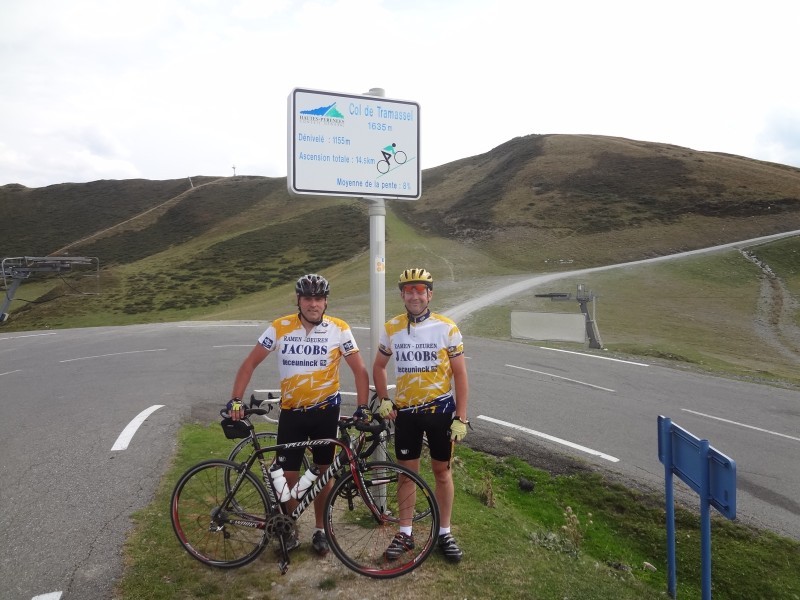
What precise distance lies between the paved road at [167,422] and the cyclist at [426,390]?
93.1 inches

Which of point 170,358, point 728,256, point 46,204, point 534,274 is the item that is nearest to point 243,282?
point 534,274

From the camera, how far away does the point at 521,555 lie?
14.0 feet

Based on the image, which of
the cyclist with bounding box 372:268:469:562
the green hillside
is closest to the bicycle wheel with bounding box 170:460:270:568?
the cyclist with bounding box 372:268:469:562

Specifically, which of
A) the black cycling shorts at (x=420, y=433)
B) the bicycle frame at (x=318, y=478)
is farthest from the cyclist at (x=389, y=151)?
the bicycle frame at (x=318, y=478)

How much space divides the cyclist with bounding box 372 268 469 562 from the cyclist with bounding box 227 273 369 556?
0.35 metres

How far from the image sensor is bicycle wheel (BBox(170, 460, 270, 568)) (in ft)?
12.8

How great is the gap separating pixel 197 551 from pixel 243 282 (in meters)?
46.6

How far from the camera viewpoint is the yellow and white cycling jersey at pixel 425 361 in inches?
157

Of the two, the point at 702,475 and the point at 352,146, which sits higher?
the point at 352,146

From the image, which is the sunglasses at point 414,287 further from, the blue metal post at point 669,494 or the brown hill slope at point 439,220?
the brown hill slope at point 439,220

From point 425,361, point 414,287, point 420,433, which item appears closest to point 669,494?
point 420,433

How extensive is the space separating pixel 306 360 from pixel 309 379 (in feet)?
0.50

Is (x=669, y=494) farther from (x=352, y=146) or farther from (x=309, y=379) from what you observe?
(x=352, y=146)

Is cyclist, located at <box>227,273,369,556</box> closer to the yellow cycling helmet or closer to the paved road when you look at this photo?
the yellow cycling helmet
